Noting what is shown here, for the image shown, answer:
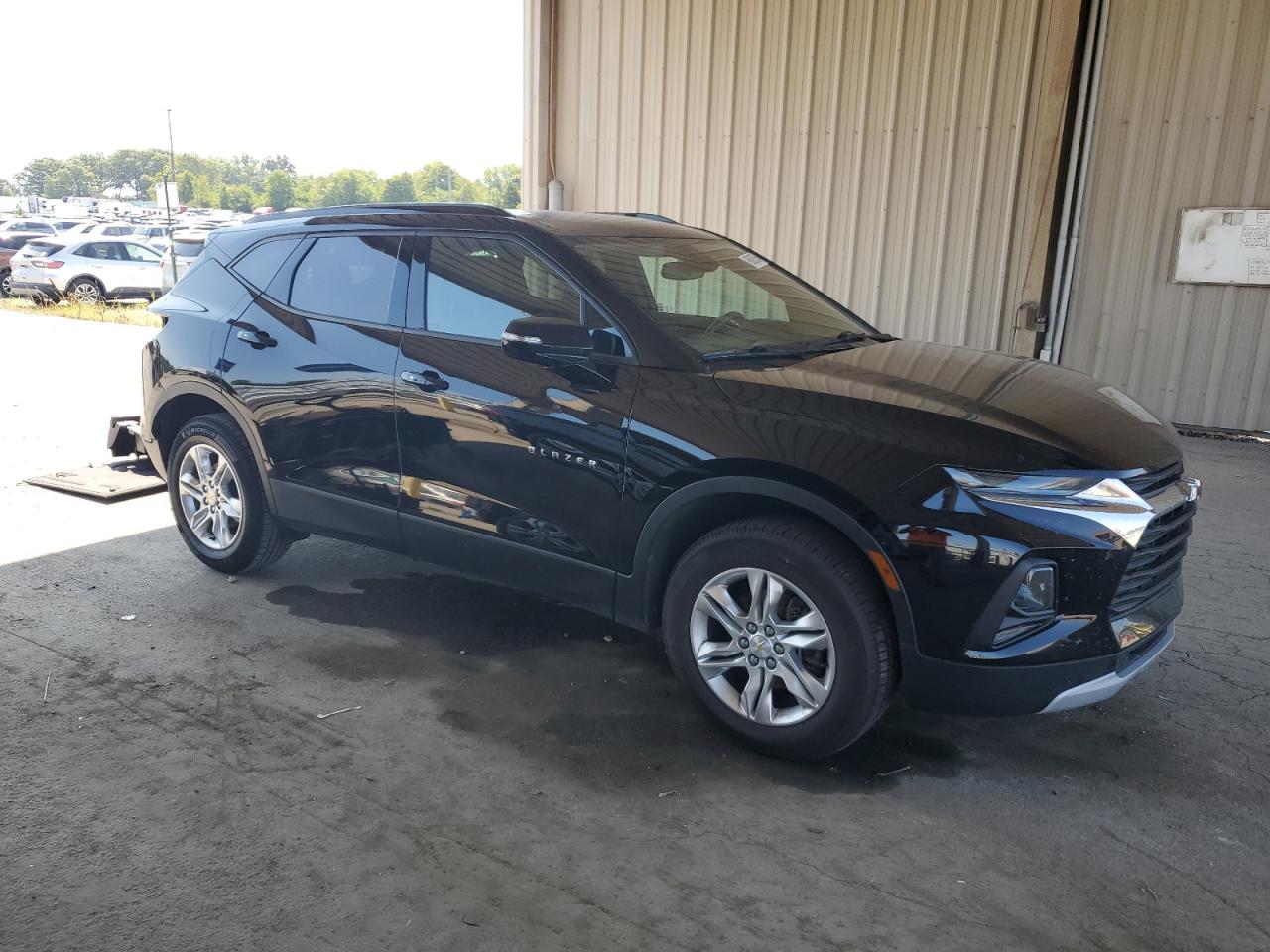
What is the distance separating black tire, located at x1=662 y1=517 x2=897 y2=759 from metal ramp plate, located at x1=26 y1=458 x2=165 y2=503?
466cm

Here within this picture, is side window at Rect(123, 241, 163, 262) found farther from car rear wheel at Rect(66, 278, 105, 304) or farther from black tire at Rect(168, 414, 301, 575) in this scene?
black tire at Rect(168, 414, 301, 575)

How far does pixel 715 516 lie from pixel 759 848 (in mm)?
1106

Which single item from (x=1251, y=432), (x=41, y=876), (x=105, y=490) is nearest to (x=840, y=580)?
(x=41, y=876)

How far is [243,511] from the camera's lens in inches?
193

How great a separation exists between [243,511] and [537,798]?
8.25 feet

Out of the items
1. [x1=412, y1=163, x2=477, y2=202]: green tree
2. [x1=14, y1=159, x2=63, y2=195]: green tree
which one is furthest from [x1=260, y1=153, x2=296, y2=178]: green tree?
[x1=412, y1=163, x2=477, y2=202]: green tree

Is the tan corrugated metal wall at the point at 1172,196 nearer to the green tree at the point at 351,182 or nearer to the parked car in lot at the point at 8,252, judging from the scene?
the parked car in lot at the point at 8,252

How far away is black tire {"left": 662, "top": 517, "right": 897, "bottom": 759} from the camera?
A: 313 cm

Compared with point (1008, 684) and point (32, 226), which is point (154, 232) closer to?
point (32, 226)

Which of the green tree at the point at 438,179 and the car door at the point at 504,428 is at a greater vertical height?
the green tree at the point at 438,179

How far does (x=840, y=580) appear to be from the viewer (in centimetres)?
313

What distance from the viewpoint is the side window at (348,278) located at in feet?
14.3

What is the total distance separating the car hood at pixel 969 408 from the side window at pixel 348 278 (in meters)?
1.69

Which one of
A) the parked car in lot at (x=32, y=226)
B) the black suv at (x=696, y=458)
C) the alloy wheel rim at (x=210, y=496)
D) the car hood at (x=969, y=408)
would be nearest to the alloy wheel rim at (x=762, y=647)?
the black suv at (x=696, y=458)
